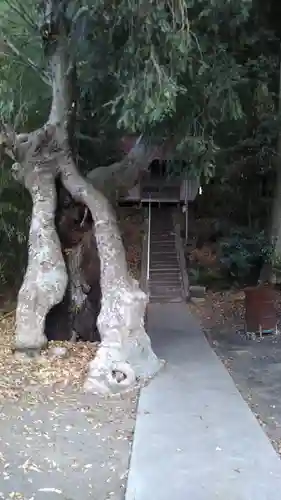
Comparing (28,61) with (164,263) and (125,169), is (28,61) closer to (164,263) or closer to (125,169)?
(125,169)

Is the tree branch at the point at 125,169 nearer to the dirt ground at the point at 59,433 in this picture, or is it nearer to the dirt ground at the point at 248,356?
the dirt ground at the point at 59,433

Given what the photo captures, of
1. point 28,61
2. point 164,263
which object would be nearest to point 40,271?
point 28,61

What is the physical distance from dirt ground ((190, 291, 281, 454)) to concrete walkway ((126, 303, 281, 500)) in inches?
7.9

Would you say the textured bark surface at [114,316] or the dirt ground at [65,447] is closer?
the dirt ground at [65,447]

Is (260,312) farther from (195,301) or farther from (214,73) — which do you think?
(195,301)

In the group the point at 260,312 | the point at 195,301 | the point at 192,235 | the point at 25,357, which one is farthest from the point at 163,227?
the point at 25,357

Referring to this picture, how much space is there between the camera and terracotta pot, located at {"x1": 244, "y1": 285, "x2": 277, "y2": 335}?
11031 mm

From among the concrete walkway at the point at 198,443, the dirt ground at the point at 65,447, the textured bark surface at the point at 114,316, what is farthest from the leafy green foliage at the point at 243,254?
the dirt ground at the point at 65,447

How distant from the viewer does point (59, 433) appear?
18.9 feet

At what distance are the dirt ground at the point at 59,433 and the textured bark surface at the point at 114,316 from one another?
0.32m

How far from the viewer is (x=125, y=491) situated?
4.48m

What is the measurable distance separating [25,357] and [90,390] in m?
1.45

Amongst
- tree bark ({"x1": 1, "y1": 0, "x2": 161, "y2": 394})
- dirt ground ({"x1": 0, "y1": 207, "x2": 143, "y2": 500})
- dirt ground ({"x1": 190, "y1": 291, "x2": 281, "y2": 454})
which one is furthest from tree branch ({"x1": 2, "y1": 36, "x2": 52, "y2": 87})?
dirt ground ({"x1": 190, "y1": 291, "x2": 281, "y2": 454})

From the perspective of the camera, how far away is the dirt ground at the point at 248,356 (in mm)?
6766
